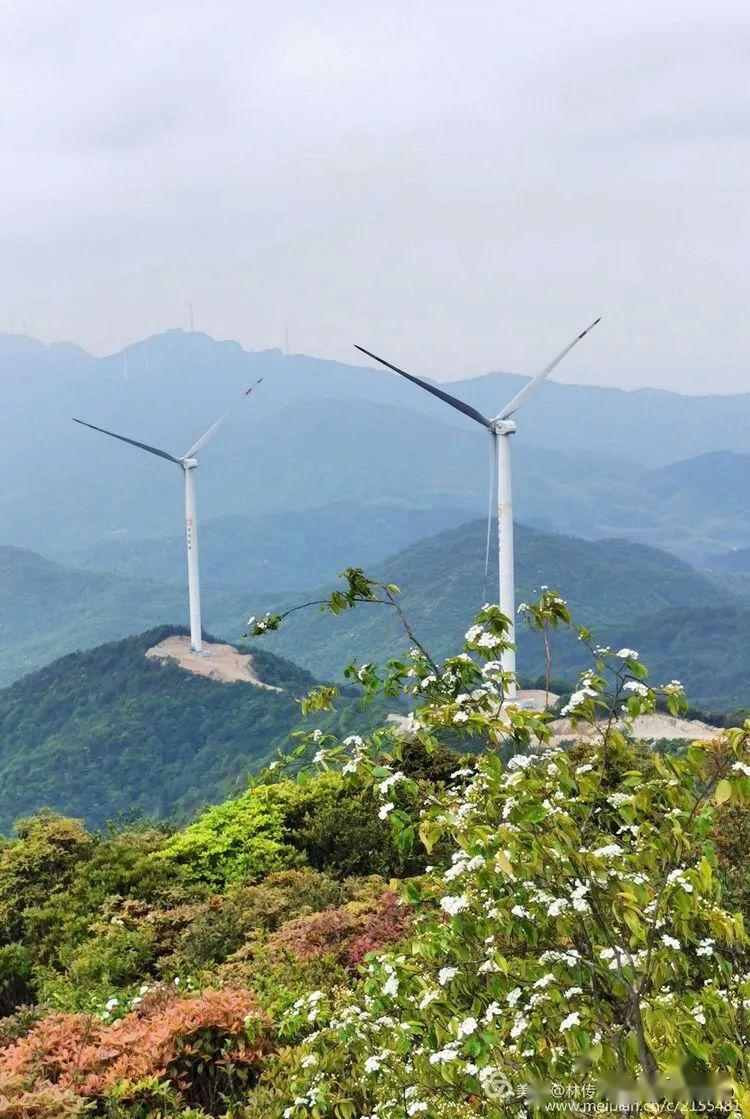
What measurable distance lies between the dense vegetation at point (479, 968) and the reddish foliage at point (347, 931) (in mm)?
25

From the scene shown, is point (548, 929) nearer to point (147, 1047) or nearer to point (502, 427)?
point (147, 1047)

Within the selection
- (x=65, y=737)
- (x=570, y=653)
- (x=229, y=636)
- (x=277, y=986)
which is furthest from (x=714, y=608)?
(x=277, y=986)

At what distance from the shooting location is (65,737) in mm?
81812

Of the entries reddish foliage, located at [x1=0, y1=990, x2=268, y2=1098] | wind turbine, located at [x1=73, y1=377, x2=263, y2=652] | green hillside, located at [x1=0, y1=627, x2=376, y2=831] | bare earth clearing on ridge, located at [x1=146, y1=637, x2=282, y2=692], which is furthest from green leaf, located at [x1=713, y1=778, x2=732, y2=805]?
bare earth clearing on ridge, located at [x1=146, y1=637, x2=282, y2=692]

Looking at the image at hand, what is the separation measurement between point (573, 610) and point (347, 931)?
4919 inches

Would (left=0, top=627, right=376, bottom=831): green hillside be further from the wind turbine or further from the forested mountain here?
the forested mountain

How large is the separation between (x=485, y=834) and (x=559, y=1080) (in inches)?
48.4

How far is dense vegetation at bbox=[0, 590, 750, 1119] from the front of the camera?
13.4 feet

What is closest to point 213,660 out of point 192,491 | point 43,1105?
point 192,491

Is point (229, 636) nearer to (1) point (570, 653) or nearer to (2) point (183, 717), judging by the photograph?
(1) point (570, 653)

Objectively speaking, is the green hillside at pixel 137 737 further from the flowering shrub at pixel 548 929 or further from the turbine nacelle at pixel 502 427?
the flowering shrub at pixel 548 929

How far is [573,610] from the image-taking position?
13175cm

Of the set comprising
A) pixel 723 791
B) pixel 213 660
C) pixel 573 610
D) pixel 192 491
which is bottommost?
pixel 573 610

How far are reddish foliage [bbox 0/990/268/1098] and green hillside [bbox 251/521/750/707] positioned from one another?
309 feet
